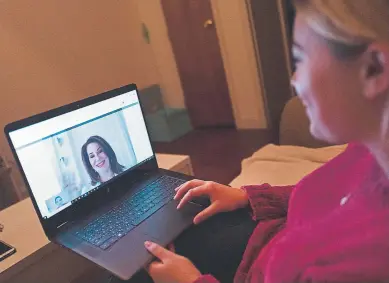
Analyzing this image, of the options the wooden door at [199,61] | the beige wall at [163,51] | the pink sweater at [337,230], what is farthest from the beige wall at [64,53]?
the pink sweater at [337,230]

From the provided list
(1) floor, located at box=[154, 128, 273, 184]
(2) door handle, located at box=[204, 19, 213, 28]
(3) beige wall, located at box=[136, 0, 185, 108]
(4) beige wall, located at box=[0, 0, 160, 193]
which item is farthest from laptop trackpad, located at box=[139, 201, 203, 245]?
(3) beige wall, located at box=[136, 0, 185, 108]

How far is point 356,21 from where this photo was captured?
47 cm

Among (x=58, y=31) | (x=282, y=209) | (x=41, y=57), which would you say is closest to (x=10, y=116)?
(x=41, y=57)

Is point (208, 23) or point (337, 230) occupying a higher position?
point (208, 23)

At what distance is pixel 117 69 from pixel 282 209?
118 inches

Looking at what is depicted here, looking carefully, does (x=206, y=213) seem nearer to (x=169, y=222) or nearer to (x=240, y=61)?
(x=169, y=222)

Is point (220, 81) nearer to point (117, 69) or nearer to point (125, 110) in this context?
point (117, 69)

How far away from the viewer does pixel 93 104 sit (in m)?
1.13

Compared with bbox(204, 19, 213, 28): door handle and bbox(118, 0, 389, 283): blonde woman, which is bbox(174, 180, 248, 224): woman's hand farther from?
bbox(204, 19, 213, 28): door handle

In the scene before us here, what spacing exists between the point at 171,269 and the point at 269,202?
27 centimetres

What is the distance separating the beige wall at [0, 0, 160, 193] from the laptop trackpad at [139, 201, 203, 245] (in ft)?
6.85

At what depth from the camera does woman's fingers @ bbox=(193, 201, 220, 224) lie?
2.99 feet

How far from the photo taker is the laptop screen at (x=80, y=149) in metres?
0.98

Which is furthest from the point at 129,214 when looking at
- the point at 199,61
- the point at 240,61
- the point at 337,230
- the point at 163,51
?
the point at 163,51
